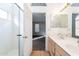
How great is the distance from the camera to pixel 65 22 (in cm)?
330

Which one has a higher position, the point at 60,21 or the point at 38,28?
the point at 60,21

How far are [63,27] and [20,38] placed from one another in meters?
1.26

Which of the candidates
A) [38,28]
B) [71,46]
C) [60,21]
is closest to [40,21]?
[38,28]

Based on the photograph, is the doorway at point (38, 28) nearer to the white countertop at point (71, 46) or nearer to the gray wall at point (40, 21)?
the gray wall at point (40, 21)

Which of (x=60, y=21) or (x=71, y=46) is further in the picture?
(x=60, y=21)

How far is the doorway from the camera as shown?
3247mm

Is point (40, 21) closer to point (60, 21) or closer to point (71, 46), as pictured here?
point (60, 21)

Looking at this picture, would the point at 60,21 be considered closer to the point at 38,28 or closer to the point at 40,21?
the point at 40,21

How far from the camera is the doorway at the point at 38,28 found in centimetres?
325

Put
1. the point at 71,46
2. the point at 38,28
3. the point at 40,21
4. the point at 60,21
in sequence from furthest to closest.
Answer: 1. the point at 60,21
2. the point at 40,21
3. the point at 38,28
4. the point at 71,46

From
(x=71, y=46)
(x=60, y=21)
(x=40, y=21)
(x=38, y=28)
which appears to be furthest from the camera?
(x=60, y=21)

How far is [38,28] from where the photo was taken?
3.36 meters

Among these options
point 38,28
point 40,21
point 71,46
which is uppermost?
point 40,21

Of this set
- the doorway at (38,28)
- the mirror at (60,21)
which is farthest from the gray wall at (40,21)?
the mirror at (60,21)
